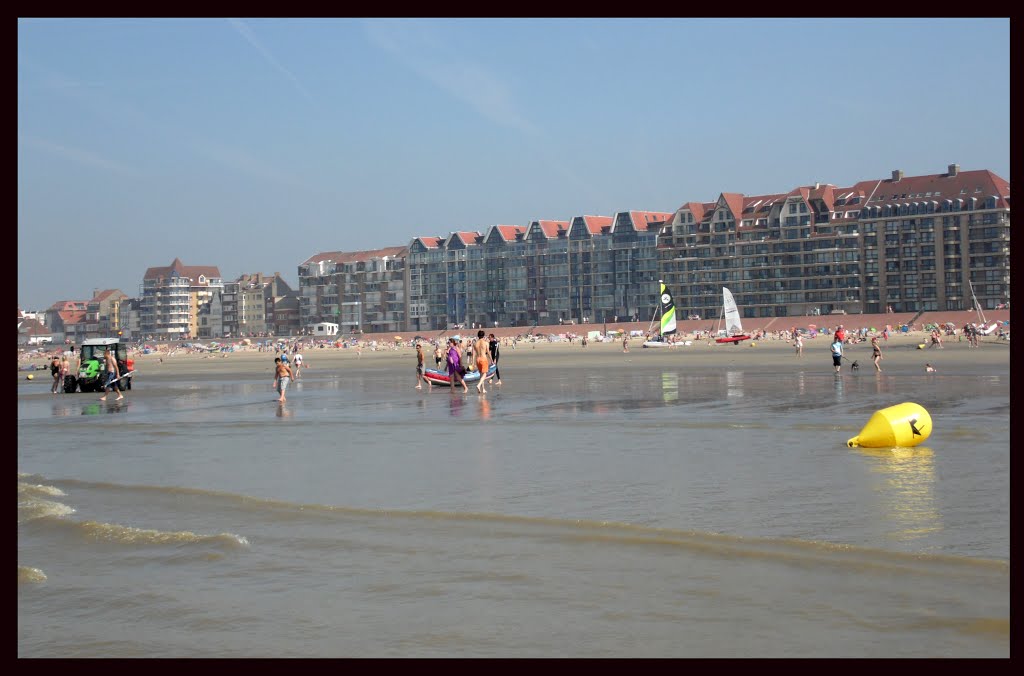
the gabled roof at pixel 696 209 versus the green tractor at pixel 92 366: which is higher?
the gabled roof at pixel 696 209

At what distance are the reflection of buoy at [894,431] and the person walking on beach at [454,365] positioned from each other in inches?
685

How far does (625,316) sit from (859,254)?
35.2 metres

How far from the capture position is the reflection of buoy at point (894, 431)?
43.9 ft

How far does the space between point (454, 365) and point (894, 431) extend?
724 inches

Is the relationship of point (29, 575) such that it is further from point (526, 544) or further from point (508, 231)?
point (508, 231)

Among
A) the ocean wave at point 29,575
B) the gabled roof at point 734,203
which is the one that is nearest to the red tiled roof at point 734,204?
the gabled roof at point 734,203

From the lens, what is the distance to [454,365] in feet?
100

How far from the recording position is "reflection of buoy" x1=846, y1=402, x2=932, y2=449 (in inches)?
527

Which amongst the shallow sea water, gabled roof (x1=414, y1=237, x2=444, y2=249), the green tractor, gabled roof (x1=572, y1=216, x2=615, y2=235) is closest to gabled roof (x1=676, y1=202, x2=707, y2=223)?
gabled roof (x1=572, y1=216, x2=615, y2=235)

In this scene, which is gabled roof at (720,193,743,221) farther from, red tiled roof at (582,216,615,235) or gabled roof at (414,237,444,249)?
gabled roof at (414,237,444,249)

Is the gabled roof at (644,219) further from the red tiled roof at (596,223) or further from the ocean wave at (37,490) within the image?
the ocean wave at (37,490)

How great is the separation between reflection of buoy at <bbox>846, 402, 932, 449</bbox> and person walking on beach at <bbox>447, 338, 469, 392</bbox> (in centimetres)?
1739
